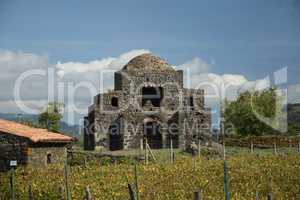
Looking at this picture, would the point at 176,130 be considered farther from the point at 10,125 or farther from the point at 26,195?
the point at 26,195

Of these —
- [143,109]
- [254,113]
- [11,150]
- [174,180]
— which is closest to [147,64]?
[143,109]

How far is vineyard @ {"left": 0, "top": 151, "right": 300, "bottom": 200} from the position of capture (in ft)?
55.4

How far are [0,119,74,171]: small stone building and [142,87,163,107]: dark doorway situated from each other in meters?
16.2

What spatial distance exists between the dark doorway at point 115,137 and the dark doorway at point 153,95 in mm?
3448

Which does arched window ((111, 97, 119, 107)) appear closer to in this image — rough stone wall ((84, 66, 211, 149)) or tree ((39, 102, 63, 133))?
rough stone wall ((84, 66, 211, 149))

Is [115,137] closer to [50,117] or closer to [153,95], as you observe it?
[153,95]

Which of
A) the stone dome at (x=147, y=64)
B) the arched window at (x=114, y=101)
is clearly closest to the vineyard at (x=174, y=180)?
A: the arched window at (x=114, y=101)

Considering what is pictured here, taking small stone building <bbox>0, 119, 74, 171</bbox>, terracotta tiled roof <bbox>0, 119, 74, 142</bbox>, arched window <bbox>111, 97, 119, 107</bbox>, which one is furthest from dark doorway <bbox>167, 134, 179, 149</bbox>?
small stone building <bbox>0, 119, 74, 171</bbox>

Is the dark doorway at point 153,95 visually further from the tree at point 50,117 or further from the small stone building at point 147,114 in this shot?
the tree at point 50,117

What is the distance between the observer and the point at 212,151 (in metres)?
33.0

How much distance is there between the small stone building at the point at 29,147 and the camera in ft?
85.8

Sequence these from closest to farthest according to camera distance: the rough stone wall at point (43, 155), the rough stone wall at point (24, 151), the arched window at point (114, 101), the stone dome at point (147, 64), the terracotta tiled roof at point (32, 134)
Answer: the terracotta tiled roof at point (32, 134) < the rough stone wall at point (24, 151) < the rough stone wall at point (43, 155) < the arched window at point (114, 101) < the stone dome at point (147, 64)

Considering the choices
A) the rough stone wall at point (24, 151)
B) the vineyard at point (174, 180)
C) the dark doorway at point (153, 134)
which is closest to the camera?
the vineyard at point (174, 180)

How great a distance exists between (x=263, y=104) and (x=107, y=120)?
2784 centimetres
